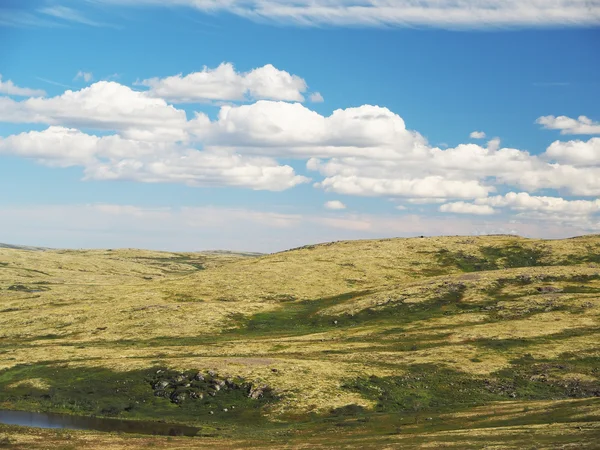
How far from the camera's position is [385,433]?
2953 inches

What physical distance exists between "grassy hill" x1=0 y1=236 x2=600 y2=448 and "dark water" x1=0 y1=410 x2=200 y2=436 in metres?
3.14

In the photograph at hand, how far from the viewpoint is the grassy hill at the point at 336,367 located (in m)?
76.5

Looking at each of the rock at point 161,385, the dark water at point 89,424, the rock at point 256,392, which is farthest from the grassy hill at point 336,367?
the dark water at point 89,424

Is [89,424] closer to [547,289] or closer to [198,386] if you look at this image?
[198,386]

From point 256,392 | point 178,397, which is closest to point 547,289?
point 256,392

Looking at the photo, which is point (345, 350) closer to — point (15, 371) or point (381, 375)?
point (381, 375)

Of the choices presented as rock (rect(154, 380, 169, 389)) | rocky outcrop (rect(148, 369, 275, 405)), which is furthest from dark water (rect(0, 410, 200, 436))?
rock (rect(154, 380, 169, 389))

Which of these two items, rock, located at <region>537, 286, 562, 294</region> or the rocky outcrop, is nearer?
the rocky outcrop

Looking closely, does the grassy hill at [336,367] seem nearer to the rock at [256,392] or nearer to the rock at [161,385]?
the rock at [256,392]

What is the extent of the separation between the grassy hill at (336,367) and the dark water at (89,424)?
3.14 metres

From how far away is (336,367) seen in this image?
10919 centimetres

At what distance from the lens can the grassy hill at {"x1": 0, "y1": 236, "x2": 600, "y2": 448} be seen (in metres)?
76.5

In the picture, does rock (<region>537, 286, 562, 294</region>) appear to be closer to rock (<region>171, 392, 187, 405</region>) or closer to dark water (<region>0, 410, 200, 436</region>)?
rock (<region>171, 392, 187, 405</region>)

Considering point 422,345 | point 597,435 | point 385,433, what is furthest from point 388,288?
point 597,435
